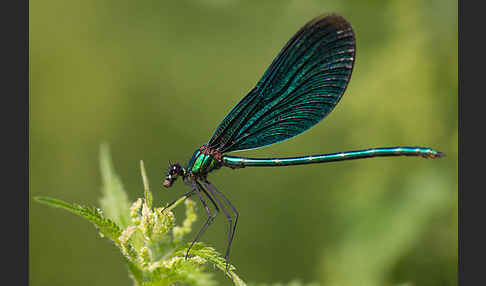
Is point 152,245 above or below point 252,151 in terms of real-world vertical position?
below

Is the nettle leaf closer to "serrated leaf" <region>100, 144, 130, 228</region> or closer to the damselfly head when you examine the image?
"serrated leaf" <region>100, 144, 130, 228</region>

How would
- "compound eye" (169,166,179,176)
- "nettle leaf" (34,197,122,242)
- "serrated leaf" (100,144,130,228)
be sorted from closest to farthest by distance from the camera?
"nettle leaf" (34,197,122,242) → "serrated leaf" (100,144,130,228) → "compound eye" (169,166,179,176)

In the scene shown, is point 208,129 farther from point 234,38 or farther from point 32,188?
point 32,188

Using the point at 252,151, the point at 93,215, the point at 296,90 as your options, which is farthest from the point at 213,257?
the point at 252,151

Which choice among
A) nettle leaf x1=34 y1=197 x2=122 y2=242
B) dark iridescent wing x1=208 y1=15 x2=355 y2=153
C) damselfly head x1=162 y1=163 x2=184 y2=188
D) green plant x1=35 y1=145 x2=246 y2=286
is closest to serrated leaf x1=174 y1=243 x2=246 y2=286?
green plant x1=35 y1=145 x2=246 y2=286

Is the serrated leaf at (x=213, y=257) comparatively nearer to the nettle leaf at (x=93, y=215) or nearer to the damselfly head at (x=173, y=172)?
the nettle leaf at (x=93, y=215)

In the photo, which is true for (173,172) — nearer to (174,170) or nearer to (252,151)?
(174,170)

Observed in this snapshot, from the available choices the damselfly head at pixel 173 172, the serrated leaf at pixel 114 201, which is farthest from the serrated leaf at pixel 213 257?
the damselfly head at pixel 173 172
